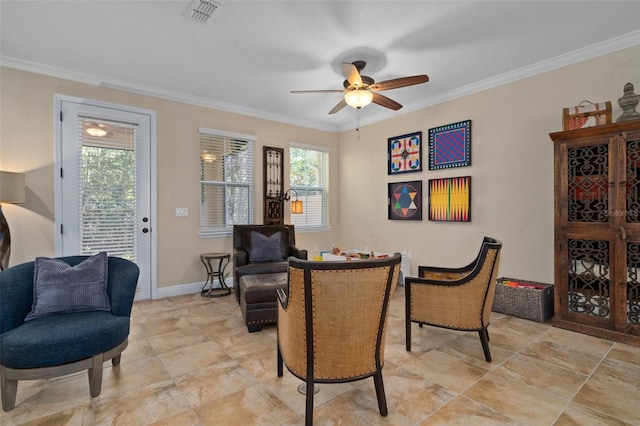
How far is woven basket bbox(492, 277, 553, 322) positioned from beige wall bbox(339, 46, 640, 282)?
0.34 meters

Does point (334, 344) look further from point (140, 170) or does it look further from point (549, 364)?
point (140, 170)

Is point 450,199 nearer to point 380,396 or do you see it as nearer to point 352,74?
point 352,74

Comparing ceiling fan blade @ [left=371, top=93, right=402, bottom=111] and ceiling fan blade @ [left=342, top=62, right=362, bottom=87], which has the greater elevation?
ceiling fan blade @ [left=342, top=62, right=362, bottom=87]

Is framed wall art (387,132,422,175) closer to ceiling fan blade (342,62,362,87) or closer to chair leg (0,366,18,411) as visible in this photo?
ceiling fan blade (342,62,362,87)

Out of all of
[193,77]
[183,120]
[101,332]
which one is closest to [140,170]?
[183,120]

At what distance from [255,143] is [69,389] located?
3.99 m

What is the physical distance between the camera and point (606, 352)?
8.66ft

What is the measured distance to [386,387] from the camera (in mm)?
2154

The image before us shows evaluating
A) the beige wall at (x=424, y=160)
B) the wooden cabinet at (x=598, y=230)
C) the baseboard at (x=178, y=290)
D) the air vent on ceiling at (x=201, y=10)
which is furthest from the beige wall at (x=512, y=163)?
the air vent on ceiling at (x=201, y=10)

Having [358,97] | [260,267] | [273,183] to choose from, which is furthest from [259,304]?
[273,183]

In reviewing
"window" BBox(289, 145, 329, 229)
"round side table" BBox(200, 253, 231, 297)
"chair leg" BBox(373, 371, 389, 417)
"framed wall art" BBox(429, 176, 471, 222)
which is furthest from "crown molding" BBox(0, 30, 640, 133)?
"chair leg" BBox(373, 371, 389, 417)

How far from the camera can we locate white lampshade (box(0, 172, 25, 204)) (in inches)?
118

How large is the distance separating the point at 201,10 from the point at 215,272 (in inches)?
133

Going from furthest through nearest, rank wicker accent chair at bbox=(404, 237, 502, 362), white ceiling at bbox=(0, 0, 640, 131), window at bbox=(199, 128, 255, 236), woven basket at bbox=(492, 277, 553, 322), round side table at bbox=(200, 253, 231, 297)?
window at bbox=(199, 128, 255, 236) → round side table at bbox=(200, 253, 231, 297) → woven basket at bbox=(492, 277, 553, 322) → white ceiling at bbox=(0, 0, 640, 131) → wicker accent chair at bbox=(404, 237, 502, 362)
